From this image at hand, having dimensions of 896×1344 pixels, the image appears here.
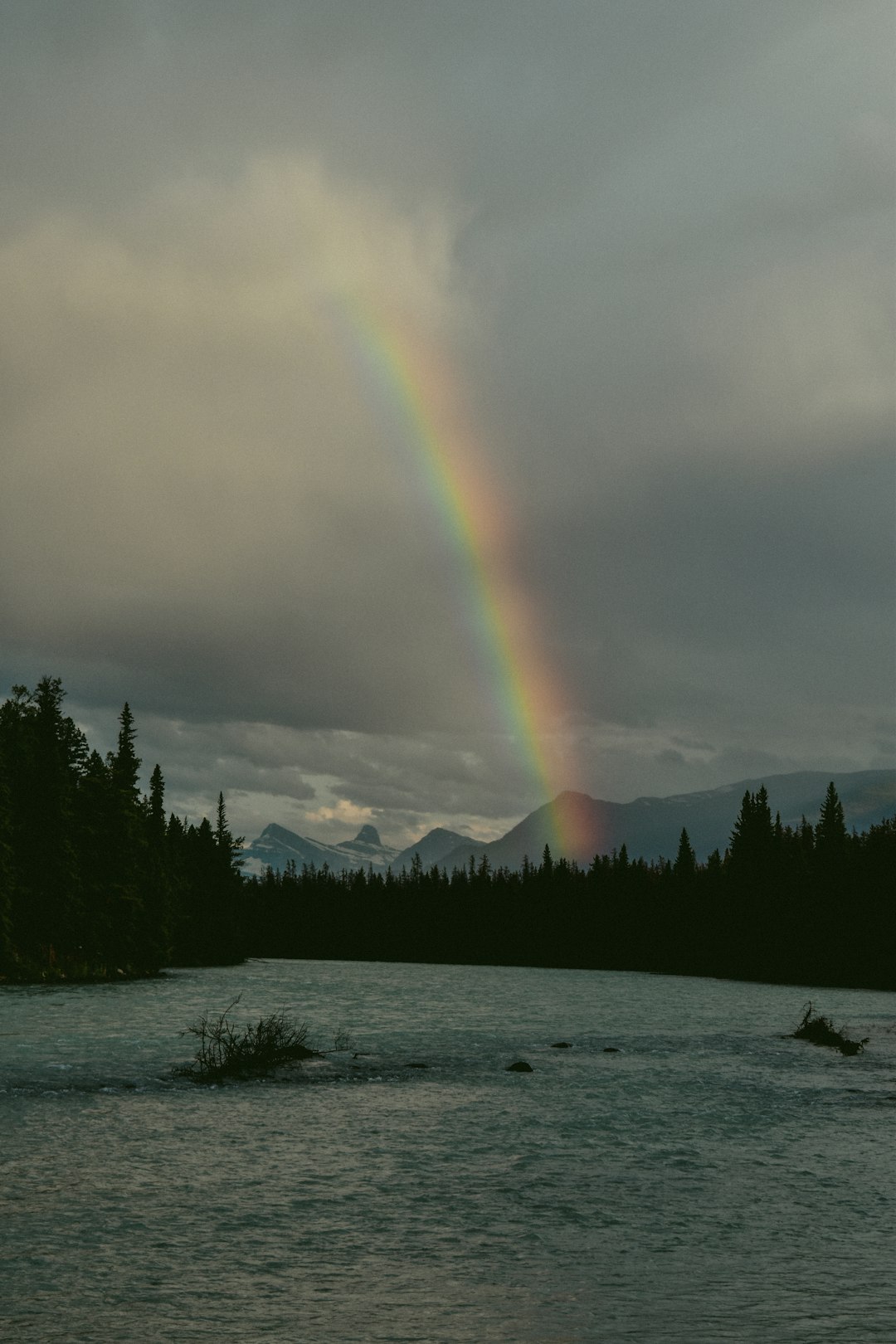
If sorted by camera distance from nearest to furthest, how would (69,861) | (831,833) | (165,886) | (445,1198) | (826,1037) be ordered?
(445,1198) → (826,1037) → (69,861) → (165,886) → (831,833)

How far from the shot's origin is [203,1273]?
63.7 ft

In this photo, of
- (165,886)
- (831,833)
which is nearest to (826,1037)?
(165,886)

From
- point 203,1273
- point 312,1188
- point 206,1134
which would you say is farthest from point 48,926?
point 203,1273

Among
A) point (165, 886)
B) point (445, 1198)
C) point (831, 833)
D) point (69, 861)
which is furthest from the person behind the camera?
point (831, 833)

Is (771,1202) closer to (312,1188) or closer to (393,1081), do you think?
(312,1188)

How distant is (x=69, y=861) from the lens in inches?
3994

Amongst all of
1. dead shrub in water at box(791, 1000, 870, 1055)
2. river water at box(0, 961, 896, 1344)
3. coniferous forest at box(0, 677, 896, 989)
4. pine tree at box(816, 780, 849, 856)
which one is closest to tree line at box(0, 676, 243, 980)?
coniferous forest at box(0, 677, 896, 989)

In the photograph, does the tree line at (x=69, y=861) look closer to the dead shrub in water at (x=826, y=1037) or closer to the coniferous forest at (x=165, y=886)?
the coniferous forest at (x=165, y=886)

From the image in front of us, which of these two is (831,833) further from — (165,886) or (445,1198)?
(445,1198)

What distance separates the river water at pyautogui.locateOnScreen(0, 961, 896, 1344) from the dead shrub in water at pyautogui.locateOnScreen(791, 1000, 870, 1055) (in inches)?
166

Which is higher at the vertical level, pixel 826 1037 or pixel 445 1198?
pixel 445 1198

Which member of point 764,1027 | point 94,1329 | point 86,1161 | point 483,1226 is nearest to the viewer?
point 94,1329

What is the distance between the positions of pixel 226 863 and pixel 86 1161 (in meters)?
159

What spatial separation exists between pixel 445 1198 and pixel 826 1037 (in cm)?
4620
